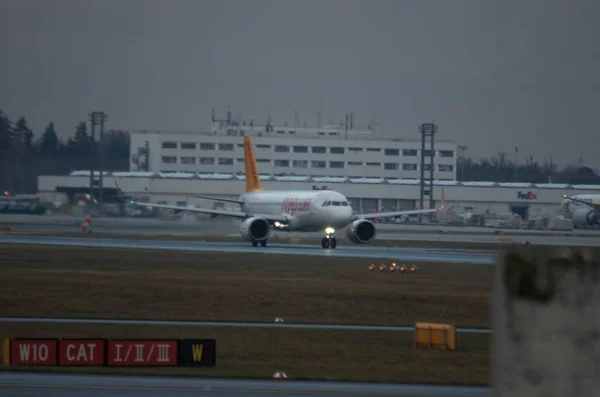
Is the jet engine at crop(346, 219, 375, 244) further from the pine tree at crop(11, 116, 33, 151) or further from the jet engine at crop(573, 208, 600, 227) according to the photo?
the pine tree at crop(11, 116, 33, 151)

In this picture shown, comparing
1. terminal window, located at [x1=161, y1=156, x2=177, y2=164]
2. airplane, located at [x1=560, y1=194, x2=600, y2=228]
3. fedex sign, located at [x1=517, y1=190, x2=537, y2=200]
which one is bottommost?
airplane, located at [x1=560, y1=194, x2=600, y2=228]

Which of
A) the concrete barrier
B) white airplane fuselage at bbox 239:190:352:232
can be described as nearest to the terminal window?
white airplane fuselage at bbox 239:190:352:232

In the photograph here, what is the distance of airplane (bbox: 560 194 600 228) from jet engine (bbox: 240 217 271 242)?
39.9 m

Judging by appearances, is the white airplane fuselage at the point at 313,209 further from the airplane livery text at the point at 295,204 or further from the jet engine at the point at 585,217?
the jet engine at the point at 585,217

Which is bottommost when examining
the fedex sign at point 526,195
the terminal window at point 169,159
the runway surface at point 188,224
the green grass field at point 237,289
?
the green grass field at point 237,289

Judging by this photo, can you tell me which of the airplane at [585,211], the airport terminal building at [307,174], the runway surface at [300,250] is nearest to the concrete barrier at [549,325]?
the runway surface at [300,250]

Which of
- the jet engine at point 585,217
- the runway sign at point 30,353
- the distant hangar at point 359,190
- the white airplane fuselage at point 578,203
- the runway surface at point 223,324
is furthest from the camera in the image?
the distant hangar at point 359,190

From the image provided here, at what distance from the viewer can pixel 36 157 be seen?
540 feet

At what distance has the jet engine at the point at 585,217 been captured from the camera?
96.3m

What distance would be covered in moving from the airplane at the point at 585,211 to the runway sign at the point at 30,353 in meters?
79.8

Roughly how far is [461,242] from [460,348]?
51.5 m

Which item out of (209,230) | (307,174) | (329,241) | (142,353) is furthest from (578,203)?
(142,353)

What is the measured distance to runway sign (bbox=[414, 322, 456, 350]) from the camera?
85.5 ft

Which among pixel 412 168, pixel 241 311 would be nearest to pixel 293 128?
pixel 412 168
